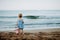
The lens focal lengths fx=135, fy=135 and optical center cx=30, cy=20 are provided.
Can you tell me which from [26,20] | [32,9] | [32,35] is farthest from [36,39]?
[32,9]

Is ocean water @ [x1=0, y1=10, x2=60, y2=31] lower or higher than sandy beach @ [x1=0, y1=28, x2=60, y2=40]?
higher

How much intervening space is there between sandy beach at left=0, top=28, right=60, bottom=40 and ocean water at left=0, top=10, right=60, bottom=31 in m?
0.08

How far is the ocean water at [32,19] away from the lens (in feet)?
8.28

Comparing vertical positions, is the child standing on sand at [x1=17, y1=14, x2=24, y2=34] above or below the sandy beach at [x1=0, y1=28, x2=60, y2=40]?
above

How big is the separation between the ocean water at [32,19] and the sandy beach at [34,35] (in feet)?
0.25

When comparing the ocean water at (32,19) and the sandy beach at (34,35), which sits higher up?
the ocean water at (32,19)

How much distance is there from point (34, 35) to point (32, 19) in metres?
0.31

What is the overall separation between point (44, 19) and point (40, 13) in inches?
5.5

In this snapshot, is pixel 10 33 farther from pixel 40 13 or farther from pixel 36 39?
pixel 40 13

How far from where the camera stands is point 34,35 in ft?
8.32

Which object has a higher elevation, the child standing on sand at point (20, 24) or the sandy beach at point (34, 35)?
the child standing on sand at point (20, 24)

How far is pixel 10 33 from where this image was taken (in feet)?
8.25

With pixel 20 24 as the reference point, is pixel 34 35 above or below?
below

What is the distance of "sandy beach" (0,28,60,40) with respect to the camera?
2502 mm
